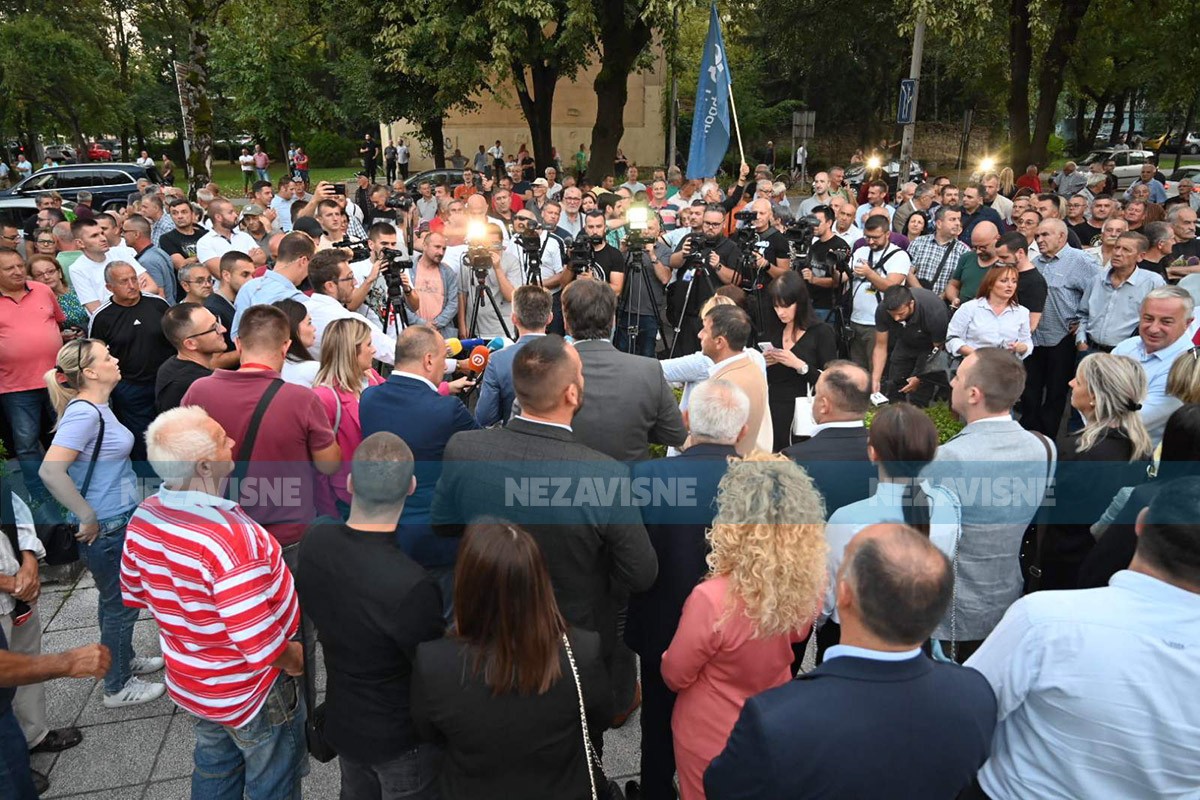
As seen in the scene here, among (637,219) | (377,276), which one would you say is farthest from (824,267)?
(377,276)

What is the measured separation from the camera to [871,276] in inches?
242

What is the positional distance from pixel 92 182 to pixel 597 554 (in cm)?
1866

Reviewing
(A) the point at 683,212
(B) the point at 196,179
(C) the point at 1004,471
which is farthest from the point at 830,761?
(B) the point at 196,179

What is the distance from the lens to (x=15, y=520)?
301 cm

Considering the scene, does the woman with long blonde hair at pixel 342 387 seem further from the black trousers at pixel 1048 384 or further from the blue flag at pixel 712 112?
the blue flag at pixel 712 112

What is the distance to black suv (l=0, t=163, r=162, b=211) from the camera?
646 inches

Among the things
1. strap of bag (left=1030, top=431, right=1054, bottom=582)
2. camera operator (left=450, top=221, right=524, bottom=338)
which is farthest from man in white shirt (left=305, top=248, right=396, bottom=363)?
strap of bag (left=1030, top=431, right=1054, bottom=582)

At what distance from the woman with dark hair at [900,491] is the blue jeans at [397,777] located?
4.89 ft

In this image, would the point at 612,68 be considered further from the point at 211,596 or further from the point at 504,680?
the point at 504,680

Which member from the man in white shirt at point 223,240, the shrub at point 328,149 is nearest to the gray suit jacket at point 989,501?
the man in white shirt at point 223,240

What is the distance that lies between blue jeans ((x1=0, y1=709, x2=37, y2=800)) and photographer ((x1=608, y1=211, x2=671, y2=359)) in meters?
4.68

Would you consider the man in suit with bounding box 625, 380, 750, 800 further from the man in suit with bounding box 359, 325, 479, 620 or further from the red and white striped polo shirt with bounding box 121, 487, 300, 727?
the red and white striped polo shirt with bounding box 121, 487, 300, 727

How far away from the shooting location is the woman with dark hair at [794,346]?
4656mm

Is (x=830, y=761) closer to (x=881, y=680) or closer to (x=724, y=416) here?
(x=881, y=680)
